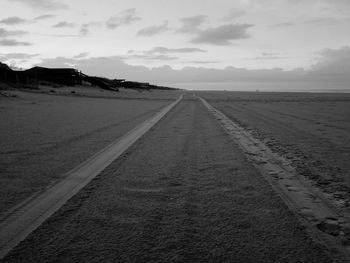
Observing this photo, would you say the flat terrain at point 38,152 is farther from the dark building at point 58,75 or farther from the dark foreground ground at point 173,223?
the dark building at point 58,75

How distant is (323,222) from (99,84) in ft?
127

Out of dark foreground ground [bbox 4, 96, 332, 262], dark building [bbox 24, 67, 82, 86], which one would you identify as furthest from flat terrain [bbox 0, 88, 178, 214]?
dark building [bbox 24, 67, 82, 86]

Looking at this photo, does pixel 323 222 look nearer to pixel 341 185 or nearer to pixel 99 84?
pixel 341 185

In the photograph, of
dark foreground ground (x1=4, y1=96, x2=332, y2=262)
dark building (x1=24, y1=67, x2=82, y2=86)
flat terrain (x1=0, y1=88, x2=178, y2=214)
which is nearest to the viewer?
dark foreground ground (x1=4, y1=96, x2=332, y2=262)

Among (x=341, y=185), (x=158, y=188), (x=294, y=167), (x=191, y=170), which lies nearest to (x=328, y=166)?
(x=294, y=167)

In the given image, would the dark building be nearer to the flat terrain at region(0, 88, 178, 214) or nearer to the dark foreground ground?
the flat terrain at region(0, 88, 178, 214)

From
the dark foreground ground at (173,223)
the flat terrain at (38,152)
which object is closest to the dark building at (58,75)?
the flat terrain at (38,152)

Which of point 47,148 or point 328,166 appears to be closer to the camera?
point 328,166

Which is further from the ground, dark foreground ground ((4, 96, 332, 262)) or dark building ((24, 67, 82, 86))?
dark building ((24, 67, 82, 86))

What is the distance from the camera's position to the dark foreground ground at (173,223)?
185cm

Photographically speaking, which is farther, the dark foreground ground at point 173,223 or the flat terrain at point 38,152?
the flat terrain at point 38,152

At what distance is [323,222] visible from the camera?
2.32 metres

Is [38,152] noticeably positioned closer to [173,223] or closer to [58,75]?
[173,223]

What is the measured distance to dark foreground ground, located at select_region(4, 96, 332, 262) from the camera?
6.08 feet
